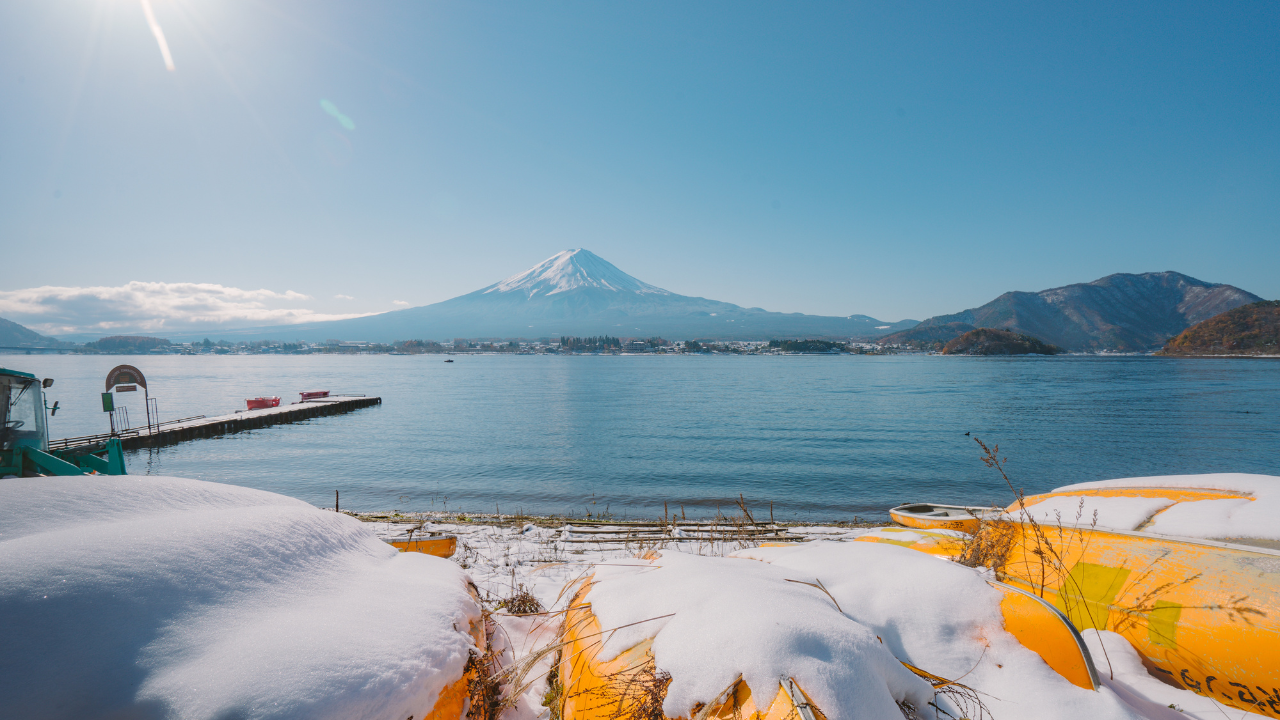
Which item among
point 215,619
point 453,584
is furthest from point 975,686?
point 215,619

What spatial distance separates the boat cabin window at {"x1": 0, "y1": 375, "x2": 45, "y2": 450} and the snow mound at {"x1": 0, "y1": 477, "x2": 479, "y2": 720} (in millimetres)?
5230

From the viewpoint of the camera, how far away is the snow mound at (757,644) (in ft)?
6.56

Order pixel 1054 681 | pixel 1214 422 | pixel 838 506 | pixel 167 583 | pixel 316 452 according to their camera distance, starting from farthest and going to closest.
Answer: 1. pixel 1214 422
2. pixel 316 452
3. pixel 838 506
4. pixel 1054 681
5. pixel 167 583

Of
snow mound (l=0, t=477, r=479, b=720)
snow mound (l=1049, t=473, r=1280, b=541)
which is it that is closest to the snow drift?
snow mound (l=0, t=477, r=479, b=720)

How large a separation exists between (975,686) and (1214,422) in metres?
44.3

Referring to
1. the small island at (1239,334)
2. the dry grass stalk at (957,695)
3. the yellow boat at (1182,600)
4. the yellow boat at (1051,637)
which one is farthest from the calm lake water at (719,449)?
the small island at (1239,334)

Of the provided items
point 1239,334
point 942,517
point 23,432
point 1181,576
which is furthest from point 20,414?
point 1239,334

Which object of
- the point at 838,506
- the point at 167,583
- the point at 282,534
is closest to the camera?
the point at 167,583

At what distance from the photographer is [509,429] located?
32.8m

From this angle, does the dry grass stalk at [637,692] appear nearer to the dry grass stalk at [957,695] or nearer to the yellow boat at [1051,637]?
the dry grass stalk at [957,695]

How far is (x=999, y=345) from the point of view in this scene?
14725 cm

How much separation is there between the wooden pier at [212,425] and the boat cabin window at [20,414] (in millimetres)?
15674

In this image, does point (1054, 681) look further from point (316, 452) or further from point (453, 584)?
point (316, 452)

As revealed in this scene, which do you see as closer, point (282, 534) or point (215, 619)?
point (215, 619)
